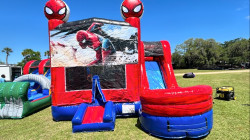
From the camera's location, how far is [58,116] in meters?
5.30

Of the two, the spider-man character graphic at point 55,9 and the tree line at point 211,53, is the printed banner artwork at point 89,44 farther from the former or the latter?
the tree line at point 211,53

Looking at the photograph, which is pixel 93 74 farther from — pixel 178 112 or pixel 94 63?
pixel 178 112

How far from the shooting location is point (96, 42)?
5527 mm

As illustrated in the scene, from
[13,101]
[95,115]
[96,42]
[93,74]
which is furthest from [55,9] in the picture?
[95,115]

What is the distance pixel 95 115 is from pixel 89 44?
2750 millimetres

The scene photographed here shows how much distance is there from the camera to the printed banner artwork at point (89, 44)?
5.47 m

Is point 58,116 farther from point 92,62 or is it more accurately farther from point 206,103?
point 206,103

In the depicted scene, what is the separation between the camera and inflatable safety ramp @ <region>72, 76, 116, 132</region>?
14.2 ft

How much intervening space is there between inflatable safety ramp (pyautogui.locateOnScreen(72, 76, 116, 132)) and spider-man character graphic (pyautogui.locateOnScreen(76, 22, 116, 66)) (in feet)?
2.93

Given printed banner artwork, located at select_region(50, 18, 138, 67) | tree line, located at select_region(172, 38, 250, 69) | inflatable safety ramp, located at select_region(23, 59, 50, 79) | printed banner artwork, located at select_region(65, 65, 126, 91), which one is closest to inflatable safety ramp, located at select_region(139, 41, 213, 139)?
printed banner artwork, located at select_region(65, 65, 126, 91)

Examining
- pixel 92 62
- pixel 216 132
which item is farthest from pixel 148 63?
pixel 216 132

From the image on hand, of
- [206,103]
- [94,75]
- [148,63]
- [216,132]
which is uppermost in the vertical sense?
[148,63]

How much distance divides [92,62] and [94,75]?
531 mm

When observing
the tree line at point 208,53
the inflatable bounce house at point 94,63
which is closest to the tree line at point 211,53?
the tree line at point 208,53
